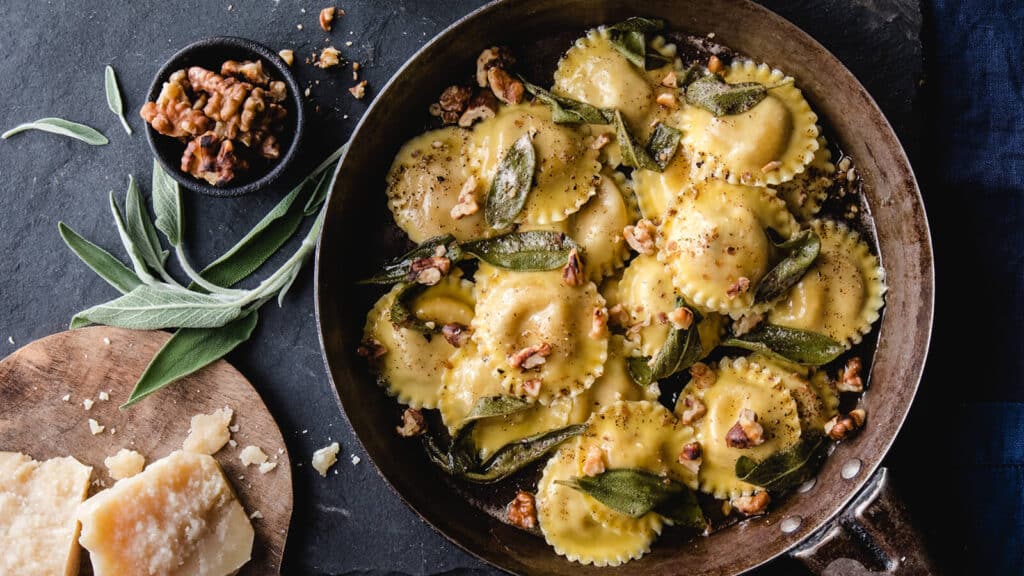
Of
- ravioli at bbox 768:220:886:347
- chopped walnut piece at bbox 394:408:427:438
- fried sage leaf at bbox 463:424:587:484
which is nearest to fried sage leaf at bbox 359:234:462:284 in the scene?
chopped walnut piece at bbox 394:408:427:438

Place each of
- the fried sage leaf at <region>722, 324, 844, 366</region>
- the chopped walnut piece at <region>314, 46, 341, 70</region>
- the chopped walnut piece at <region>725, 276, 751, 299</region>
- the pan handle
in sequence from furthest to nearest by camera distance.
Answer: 1. the chopped walnut piece at <region>314, 46, 341, 70</region>
2. the fried sage leaf at <region>722, 324, 844, 366</region>
3. the chopped walnut piece at <region>725, 276, 751, 299</region>
4. the pan handle

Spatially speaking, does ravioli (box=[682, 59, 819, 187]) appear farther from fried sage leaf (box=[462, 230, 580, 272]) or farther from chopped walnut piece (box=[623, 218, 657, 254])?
fried sage leaf (box=[462, 230, 580, 272])

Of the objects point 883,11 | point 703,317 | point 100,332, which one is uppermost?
point 883,11

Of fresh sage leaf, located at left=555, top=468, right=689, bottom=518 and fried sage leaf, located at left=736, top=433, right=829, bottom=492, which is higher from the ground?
fried sage leaf, located at left=736, top=433, right=829, bottom=492

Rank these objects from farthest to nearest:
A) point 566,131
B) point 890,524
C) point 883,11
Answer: point 883,11 < point 566,131 < point 890,524

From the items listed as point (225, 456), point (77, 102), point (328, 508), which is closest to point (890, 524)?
point (328, 508)

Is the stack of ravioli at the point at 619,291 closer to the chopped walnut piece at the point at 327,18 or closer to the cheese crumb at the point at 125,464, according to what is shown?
the chopped walnut piece at the point at 327,18

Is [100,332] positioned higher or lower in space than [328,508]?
higher

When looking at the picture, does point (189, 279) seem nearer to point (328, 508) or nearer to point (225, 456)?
point (225, 456)
